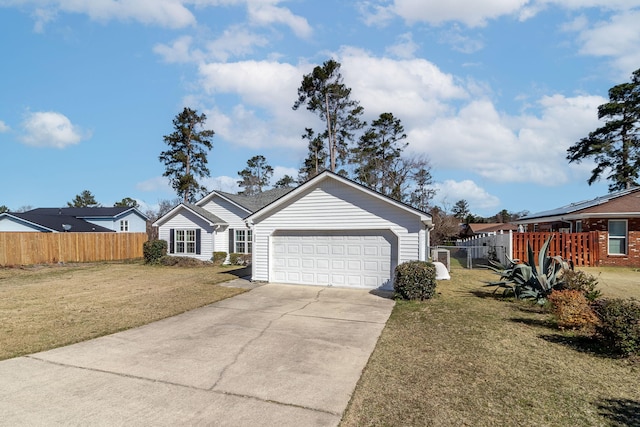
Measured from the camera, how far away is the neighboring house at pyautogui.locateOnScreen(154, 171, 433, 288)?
1255 centimetres

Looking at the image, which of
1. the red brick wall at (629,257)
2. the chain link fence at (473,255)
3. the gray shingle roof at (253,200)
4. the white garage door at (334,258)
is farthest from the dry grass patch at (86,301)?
the red brick wall at (629,257)

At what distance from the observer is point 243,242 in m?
22.9

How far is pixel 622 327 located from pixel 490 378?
2676 mm

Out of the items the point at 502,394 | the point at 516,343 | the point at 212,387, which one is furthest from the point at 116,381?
the point at 516,343

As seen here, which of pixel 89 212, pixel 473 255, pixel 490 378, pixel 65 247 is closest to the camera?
pixel 490 378

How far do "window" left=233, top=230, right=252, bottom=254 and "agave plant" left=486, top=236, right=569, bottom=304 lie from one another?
15.6 metres

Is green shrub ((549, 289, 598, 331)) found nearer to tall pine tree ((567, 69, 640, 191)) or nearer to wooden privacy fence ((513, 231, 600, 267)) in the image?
wooden privacy fence ((513, 231, 600, 267))

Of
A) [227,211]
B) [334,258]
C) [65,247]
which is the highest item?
[227,211]

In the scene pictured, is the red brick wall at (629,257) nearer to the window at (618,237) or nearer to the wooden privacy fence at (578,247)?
the window at (618,237)

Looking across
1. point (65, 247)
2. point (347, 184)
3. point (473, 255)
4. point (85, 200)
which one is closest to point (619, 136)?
point (473, 255)

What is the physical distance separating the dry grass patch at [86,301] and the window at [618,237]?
18.8 meters

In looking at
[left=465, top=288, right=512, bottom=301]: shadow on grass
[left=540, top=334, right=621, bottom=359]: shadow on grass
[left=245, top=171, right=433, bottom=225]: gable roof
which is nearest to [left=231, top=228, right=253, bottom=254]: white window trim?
[left=245, top=171, right=433, bottom=225]: gable roof

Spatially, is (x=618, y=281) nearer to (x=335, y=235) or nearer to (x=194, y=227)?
(x=335, y=235)

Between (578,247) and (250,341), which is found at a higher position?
(578,247)
